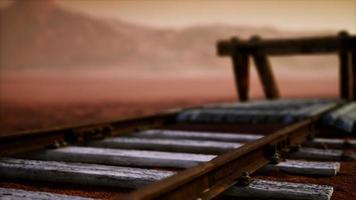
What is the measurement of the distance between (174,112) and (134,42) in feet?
313

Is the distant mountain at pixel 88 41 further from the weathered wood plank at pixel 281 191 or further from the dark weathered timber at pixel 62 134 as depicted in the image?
the weathered wood plank at pixel 281 191

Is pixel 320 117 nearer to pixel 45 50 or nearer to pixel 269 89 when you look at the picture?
pixel 269 89

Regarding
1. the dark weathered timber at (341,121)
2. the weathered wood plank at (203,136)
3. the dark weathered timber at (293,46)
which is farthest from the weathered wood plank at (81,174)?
the dark weathered timber at (293,46)

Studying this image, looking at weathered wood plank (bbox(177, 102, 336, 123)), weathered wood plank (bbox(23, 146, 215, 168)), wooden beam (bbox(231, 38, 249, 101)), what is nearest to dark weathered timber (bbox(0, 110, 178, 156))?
weathered wood plank (bbox(23, 146, 215, 168))

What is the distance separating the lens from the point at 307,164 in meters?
3.13

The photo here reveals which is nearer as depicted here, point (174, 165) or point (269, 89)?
point (174, 165)

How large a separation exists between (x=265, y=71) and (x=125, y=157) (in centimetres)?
635

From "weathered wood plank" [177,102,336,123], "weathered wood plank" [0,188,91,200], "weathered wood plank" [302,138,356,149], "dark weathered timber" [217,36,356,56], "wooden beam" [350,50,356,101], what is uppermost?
"dark weathered timber" [217,36,356,56]

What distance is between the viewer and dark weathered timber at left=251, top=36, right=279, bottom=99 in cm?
889

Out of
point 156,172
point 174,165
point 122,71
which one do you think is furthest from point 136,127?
point 122,71

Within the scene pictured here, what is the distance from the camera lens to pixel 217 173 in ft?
8.09

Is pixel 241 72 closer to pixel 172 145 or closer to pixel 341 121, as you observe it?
pixel 341 121

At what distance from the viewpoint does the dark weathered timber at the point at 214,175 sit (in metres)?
1.89

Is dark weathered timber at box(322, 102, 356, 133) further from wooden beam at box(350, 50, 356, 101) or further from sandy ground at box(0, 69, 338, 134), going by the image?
wooden beam at box(350, 50, 356, 101)
